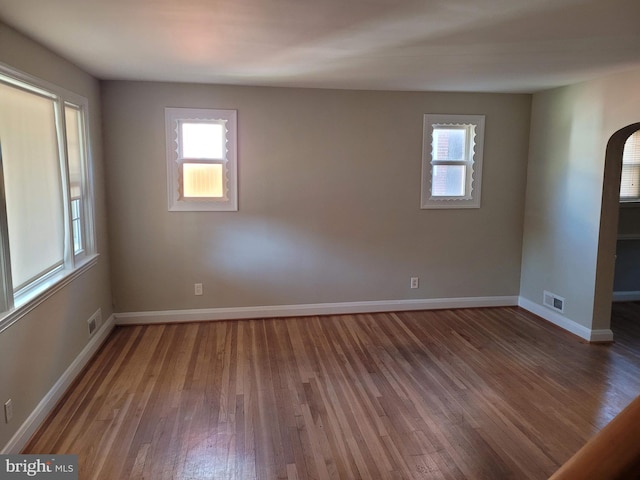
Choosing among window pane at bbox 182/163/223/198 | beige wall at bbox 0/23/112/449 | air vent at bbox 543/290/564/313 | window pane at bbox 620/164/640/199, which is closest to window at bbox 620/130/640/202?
window pane at bbox 620/164/640/199

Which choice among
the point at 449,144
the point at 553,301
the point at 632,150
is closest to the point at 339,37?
the point at 449,144

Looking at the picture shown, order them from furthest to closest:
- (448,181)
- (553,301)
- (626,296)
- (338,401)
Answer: (626,296), (448,181), (553,301), (338,401)

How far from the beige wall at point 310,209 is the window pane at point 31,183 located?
116 cm

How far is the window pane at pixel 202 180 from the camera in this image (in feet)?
14.6

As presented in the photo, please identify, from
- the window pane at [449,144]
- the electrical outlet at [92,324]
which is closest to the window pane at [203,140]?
the electrical outlet at [92,324]

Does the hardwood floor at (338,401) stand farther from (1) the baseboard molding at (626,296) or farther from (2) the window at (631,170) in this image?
(2) the window at (631,170)

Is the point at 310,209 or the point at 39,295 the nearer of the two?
the point at 39,295

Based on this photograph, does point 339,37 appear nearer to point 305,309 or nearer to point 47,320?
point 47,320

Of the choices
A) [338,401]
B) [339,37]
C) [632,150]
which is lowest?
[338,401]

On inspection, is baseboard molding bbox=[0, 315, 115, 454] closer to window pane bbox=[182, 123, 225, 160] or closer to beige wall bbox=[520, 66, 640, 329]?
window pane bbox=[182, 123, 225, 160]

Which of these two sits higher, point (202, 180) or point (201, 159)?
point (201, 159)

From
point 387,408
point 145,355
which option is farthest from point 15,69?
point 387,408

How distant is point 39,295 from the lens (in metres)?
2.73

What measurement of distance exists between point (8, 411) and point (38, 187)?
1.41 meters
